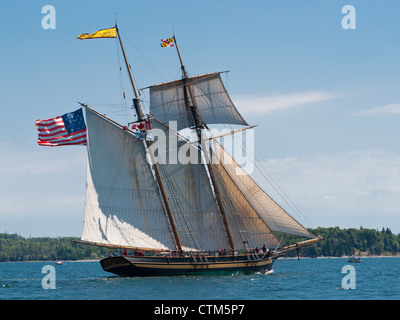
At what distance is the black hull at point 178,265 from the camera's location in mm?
58406

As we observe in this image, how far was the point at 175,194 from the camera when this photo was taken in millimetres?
62969

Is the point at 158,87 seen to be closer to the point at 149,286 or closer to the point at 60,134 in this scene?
the point at 60,134

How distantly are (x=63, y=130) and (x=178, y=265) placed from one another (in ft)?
55.6

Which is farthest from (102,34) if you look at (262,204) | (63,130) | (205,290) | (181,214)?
(205,290)

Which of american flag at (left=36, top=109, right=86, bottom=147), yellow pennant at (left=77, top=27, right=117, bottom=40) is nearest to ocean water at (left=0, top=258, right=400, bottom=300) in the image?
american flag at (left=36, top=109, right=86, bottom=147)

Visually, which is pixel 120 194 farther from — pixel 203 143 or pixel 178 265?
pixel 203 143

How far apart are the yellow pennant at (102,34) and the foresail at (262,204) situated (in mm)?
17402

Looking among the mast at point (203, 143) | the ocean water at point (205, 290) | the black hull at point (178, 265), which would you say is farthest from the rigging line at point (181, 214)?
the ocean water at point (205, 290)

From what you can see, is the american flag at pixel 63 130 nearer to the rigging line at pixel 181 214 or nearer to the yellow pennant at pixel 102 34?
the yellow pennant at pixel 102 34

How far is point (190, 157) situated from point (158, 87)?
27.7 feet

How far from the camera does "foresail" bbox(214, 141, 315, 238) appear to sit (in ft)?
201
